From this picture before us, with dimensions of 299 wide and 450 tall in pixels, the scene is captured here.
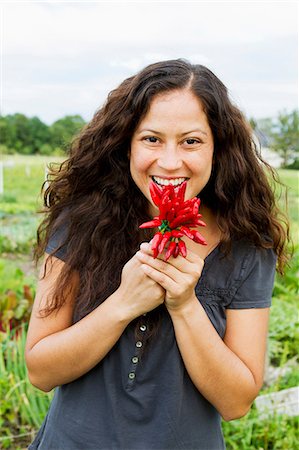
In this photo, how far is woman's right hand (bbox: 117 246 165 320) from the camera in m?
1.82

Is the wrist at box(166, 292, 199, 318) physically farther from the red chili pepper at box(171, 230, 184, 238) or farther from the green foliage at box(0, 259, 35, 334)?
the green foliage at box(0, 259, 35, 334)

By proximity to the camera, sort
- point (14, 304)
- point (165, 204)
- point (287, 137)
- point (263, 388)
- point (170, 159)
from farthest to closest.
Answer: point (287, 137), point (14, 304), point (263, 388), point (170, 159), point (165, 204)

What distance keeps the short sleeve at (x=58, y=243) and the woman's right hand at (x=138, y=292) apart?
265 mm

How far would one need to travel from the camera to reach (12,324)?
4266mm

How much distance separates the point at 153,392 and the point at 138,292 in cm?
34

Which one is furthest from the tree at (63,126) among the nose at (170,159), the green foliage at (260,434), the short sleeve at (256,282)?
the nose at (170,159)

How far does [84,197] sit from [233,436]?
6.10 feet

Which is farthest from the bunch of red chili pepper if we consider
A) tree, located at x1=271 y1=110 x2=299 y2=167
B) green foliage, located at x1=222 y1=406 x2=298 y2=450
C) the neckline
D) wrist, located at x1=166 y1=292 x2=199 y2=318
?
tree, located at x1=271 y1=110 x2=299 y2=167

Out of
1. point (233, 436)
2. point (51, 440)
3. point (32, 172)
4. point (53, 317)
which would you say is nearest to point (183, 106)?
point (53, 317)

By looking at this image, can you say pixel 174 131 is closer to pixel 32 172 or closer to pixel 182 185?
pixel 182 185

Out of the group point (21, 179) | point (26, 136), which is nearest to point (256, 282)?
point (21, 179)

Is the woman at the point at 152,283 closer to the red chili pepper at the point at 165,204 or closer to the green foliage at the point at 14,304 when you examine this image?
the red chili pepper at the point at 165,204

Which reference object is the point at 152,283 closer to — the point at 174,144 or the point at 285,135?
the point at 174,144

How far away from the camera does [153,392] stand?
76.5 inches
